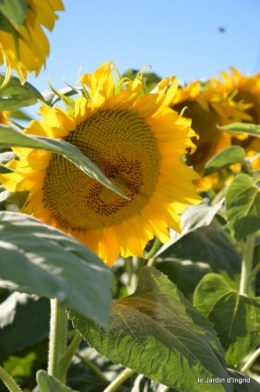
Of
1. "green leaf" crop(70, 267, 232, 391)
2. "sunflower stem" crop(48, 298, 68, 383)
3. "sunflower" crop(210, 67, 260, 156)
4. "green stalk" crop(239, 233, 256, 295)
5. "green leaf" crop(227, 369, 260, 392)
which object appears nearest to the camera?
"green leaf" crop(70, 267, 232, 391)

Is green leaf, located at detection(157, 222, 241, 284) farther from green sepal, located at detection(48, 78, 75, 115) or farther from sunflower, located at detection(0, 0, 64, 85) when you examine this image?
sunflower, located at detection(0, 0, 64, 85)

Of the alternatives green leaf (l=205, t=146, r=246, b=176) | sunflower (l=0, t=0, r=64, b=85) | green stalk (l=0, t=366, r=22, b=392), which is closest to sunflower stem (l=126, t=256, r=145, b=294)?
green leaf (l=205, t=146, r=246, b=176)

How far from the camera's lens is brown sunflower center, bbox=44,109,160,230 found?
96 centimetres

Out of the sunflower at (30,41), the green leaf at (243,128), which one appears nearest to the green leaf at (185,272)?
the green leaf at (243,128)

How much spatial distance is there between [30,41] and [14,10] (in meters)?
0.23

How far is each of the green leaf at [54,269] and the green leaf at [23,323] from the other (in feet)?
2.36

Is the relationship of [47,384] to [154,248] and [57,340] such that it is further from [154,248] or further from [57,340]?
[154,248]

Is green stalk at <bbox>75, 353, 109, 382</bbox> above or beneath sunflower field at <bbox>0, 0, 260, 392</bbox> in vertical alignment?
beneath

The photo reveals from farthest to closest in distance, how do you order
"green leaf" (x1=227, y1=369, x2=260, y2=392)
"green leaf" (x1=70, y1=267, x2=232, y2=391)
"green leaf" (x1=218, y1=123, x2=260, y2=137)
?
"green leaf" (x1=218, y1=123, x2=260, y2=137)
"green leaf" (x1=227, y1=369, x2=260, y2=392)
"green leaf" (x1=70, y1=267, x2=232, y2=391)

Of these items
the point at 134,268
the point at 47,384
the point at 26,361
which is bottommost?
the point at 26,361

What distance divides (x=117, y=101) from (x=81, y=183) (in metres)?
0.11

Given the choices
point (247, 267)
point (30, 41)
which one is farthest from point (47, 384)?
point (247, 267)

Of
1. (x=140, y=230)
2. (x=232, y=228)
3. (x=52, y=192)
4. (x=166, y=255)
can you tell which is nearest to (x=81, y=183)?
(x=52, y=192)

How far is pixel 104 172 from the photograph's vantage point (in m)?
0.98
